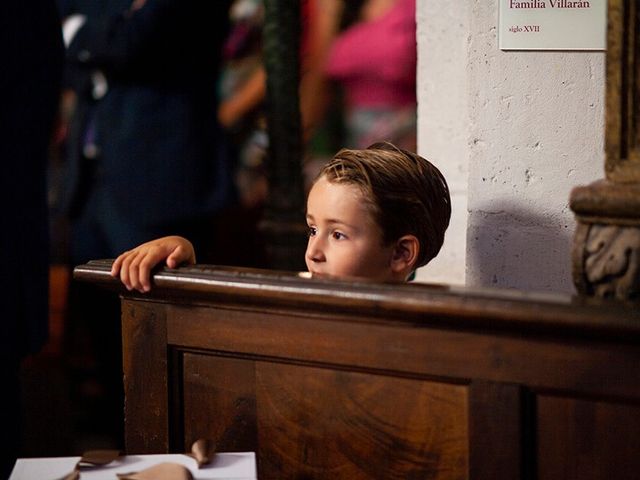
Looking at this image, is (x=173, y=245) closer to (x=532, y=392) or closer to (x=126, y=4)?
(x=532, y=392)

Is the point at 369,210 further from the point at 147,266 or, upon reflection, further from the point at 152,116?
the point at 152,116

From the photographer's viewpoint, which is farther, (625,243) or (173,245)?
(173,245)

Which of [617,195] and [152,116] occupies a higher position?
[152,116]

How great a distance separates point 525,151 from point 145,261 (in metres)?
0.72

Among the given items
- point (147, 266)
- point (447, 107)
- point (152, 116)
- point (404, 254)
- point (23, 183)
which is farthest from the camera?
point (152, 116)

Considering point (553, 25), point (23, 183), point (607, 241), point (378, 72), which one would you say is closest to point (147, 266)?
point (607, 241)

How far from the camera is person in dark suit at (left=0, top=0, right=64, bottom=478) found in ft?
7.86

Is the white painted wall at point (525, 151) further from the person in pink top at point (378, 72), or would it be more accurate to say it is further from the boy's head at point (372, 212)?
the person in pink top at point (378, 72)

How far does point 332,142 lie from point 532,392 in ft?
9.42

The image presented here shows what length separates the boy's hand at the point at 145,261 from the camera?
1.56 metres

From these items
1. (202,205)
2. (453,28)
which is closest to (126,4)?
(202,205)

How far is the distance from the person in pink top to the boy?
5.10 feet

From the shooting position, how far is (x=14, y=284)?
2426 mm

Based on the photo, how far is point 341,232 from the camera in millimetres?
1901
